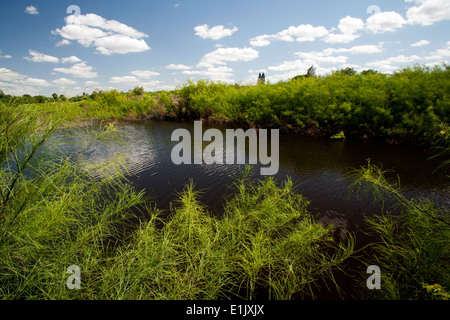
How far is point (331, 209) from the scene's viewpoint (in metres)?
6.57

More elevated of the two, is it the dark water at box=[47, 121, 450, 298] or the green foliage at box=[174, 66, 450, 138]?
the green foliage at box=[174, 66, 450, 138]

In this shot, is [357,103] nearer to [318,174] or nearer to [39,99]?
[318,174]

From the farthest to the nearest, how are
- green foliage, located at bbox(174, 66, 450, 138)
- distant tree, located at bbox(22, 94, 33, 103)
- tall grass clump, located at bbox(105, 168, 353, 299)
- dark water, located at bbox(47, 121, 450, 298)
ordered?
green foliage, located at bbox(174, 66, 450, 138) → dark water, located at bbox(47, 121, 450, 298) → tall grass clump, located at bbox(105, 168, 353, 299) → distant tree, located at bbox(22, 94, 33, 103)

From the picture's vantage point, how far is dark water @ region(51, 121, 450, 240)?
6672 millimetres

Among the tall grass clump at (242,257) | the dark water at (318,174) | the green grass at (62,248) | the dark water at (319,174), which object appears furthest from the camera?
the dark water at (318,174)

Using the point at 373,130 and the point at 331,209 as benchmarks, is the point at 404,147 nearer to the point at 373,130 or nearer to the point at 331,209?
the point at 373,130

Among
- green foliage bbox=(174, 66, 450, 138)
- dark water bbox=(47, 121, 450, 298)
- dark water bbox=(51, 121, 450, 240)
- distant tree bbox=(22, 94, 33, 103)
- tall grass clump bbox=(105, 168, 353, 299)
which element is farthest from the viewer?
green foliage bbox=(174, 66, 450, 138)

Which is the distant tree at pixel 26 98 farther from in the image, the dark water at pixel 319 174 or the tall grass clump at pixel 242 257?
the tall grass clump at pixel 242 257

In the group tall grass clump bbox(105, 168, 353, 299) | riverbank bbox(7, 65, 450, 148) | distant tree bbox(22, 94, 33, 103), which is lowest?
tall grass clump bbox(105, 168, 353, 299)

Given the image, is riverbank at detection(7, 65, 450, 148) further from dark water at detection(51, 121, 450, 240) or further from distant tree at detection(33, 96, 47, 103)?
distant tree at detection(33, 96, 47, 103)

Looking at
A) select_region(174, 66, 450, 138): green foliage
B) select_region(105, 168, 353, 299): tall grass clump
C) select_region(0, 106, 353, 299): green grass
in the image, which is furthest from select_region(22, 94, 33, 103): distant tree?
select_region(174, 66, 450, 138): green foliage

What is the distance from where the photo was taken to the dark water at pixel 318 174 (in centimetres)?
667

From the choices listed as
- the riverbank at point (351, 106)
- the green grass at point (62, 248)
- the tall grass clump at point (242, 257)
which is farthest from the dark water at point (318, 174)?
the tall grass clump at point (242, 257)
